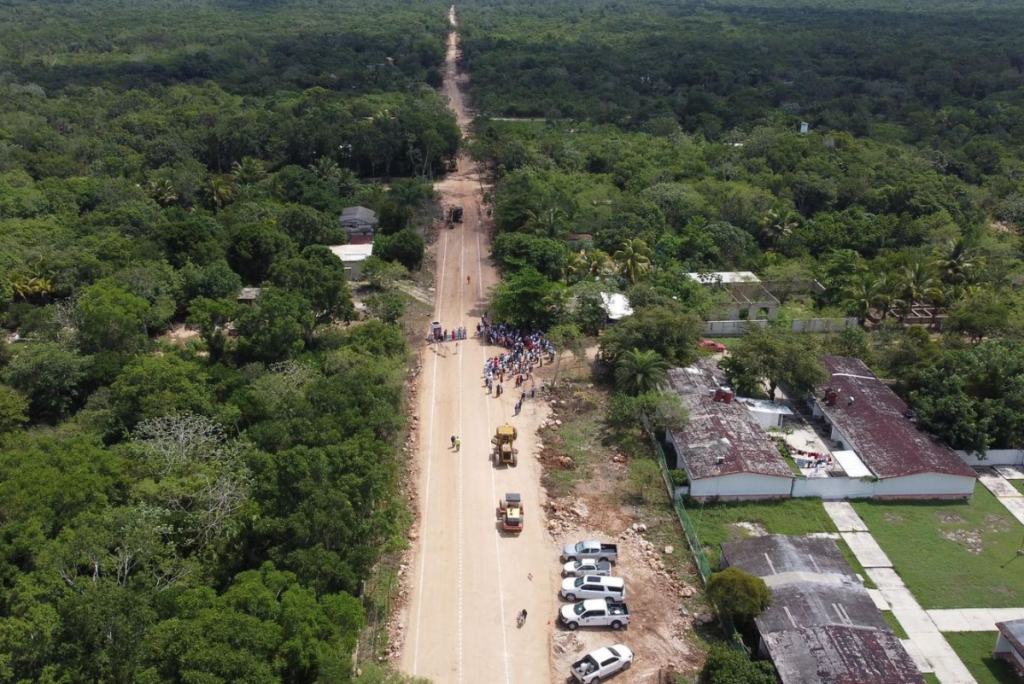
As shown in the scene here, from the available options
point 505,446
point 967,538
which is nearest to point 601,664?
point 505,446

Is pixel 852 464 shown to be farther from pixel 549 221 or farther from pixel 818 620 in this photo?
pixel 549 221

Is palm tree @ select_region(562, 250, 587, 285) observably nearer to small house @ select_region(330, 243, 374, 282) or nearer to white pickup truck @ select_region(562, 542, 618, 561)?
small house @ select_region(330, 243, 374, 282)

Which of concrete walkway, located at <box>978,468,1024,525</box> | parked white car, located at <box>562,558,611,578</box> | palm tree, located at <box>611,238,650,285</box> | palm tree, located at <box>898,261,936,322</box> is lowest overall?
concrete walkway, located at <box>978,468,1024,525</box>

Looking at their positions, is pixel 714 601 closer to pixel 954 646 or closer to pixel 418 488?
pixel 954 646

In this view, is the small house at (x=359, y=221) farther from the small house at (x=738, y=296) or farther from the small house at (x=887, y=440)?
the small house at (x=887, y=440)

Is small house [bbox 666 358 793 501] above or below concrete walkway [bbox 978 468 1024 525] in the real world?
above

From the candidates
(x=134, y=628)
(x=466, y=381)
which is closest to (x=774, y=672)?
(x=134, y=628)

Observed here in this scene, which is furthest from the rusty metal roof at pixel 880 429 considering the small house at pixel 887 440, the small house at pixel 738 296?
the small house at pixel 738 296

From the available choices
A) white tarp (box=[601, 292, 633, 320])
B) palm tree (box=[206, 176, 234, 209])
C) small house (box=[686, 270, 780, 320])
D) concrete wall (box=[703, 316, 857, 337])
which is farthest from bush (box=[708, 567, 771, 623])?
palm tree (box=[206, 176, 234, 209])
